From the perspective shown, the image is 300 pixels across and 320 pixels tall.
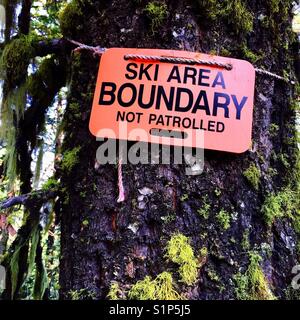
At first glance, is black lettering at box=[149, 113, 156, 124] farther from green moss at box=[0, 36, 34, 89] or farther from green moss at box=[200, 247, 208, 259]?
green moss at box=[0, 36, 34, 89]

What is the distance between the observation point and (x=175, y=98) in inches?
43.9

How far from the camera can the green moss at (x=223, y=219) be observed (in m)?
1.03

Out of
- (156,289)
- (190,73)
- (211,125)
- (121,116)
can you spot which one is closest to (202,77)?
(190,73)

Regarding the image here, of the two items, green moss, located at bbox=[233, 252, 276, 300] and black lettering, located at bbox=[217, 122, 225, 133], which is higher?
black lettering, located at bbox=[217, 122, 225, 133]

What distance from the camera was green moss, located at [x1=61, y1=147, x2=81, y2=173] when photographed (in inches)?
45.3

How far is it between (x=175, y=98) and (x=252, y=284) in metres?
0.54

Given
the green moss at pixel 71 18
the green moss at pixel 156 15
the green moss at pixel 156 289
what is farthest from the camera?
the green moss at pixel 71 18

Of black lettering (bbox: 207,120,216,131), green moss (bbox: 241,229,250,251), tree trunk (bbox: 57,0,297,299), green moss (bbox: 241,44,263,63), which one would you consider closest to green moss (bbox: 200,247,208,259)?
tree trunk (bbox: 57,0,297,299)

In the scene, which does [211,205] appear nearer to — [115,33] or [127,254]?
[127,254]

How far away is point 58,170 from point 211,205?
0.48 meters

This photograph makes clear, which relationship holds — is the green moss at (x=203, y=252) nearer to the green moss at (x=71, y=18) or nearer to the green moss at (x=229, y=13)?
the green moss at (x=229, y=13)

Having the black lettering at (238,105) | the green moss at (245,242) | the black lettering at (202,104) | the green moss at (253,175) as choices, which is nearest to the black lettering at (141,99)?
the black lettering at (202,104)

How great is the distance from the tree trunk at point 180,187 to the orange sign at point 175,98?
0.04 metres

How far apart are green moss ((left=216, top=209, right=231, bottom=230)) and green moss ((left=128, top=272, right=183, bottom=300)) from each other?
19 centimetres
